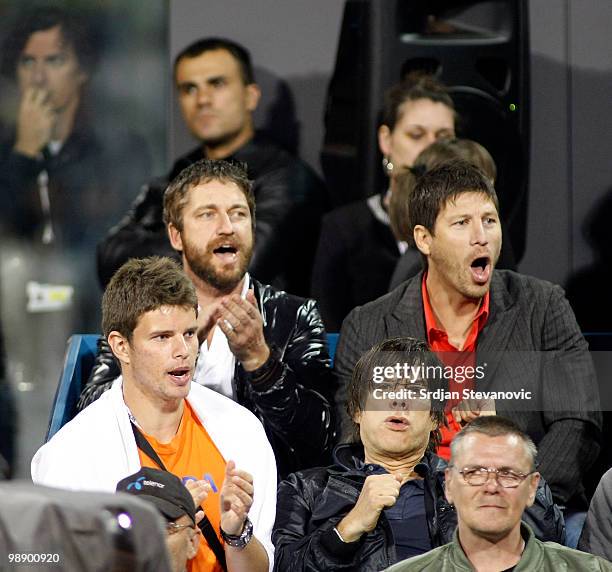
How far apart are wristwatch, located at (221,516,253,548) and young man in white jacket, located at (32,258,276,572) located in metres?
0.07

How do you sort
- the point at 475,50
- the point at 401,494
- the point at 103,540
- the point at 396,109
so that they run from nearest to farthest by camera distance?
1. the point at 103,540
2. the point at 401,494
3. the point at 396,109
4. the point at 475,50

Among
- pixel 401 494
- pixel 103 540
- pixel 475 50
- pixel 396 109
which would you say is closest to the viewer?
pixel 103 540

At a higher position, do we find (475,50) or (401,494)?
(475,50)

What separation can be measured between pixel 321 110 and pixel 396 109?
59cm

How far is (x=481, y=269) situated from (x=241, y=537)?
101cm

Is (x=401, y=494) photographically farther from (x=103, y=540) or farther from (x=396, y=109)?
(x=396, y=109)

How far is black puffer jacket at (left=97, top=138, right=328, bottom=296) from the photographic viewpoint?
188 inches

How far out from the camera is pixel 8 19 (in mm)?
4980

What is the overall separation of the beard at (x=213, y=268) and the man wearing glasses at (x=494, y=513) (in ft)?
3.23

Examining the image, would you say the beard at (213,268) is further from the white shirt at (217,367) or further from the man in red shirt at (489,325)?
the man in red shirt at (489,325)

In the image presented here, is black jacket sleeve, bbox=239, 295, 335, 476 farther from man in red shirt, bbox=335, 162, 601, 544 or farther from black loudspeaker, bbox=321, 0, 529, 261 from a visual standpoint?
black loudspeaker, bbox=321, 0, 529, 261

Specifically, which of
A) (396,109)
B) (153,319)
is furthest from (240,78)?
(153,319)

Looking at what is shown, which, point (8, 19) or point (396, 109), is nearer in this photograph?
point (396, 109)

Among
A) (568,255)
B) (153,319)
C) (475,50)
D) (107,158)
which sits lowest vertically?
(153,319)
